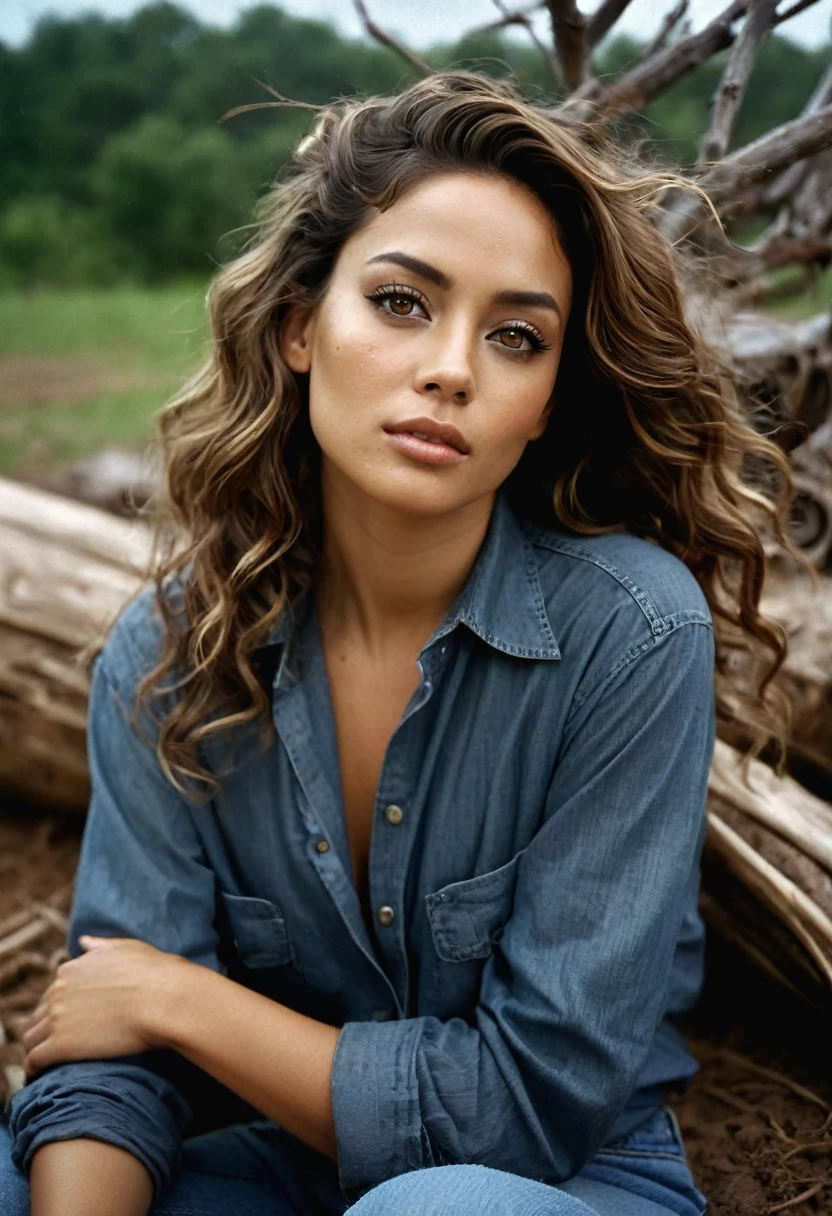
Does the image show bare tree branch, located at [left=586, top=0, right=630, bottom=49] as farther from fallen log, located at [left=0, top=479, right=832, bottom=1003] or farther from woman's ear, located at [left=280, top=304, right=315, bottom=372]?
fallen log, located at [left=0, top=479, right=832, bottom=1003]

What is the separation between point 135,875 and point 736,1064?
1292mm

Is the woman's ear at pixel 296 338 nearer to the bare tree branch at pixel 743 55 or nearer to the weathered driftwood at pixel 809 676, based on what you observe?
the bare tree branch at pixel 743 55

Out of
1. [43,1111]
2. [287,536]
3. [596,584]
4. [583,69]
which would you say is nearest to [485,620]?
[596,584]

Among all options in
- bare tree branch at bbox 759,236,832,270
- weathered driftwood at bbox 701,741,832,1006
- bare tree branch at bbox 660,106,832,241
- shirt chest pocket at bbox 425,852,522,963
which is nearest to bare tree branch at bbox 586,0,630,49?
bare tree branch at bbox 660,106,832,241

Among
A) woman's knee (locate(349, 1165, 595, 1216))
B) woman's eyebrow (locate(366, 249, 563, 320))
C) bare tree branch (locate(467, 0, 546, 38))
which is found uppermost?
bare tree branch (locate(467, 0, 546, 38))

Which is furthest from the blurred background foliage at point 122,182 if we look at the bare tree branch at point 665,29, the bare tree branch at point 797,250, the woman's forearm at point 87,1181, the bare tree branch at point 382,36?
the woman's forearm at point 87,1181

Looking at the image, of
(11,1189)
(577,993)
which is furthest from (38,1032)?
(577,993)

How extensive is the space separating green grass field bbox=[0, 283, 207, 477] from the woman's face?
4.46 m

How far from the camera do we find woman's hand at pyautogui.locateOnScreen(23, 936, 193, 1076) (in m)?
1.75

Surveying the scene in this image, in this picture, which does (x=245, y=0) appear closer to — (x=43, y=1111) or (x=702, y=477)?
(x=702, y=477)

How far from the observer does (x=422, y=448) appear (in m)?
1.64

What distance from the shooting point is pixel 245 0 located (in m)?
4.88

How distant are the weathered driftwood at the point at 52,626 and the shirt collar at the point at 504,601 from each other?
1035mm

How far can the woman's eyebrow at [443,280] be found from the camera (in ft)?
5.39
